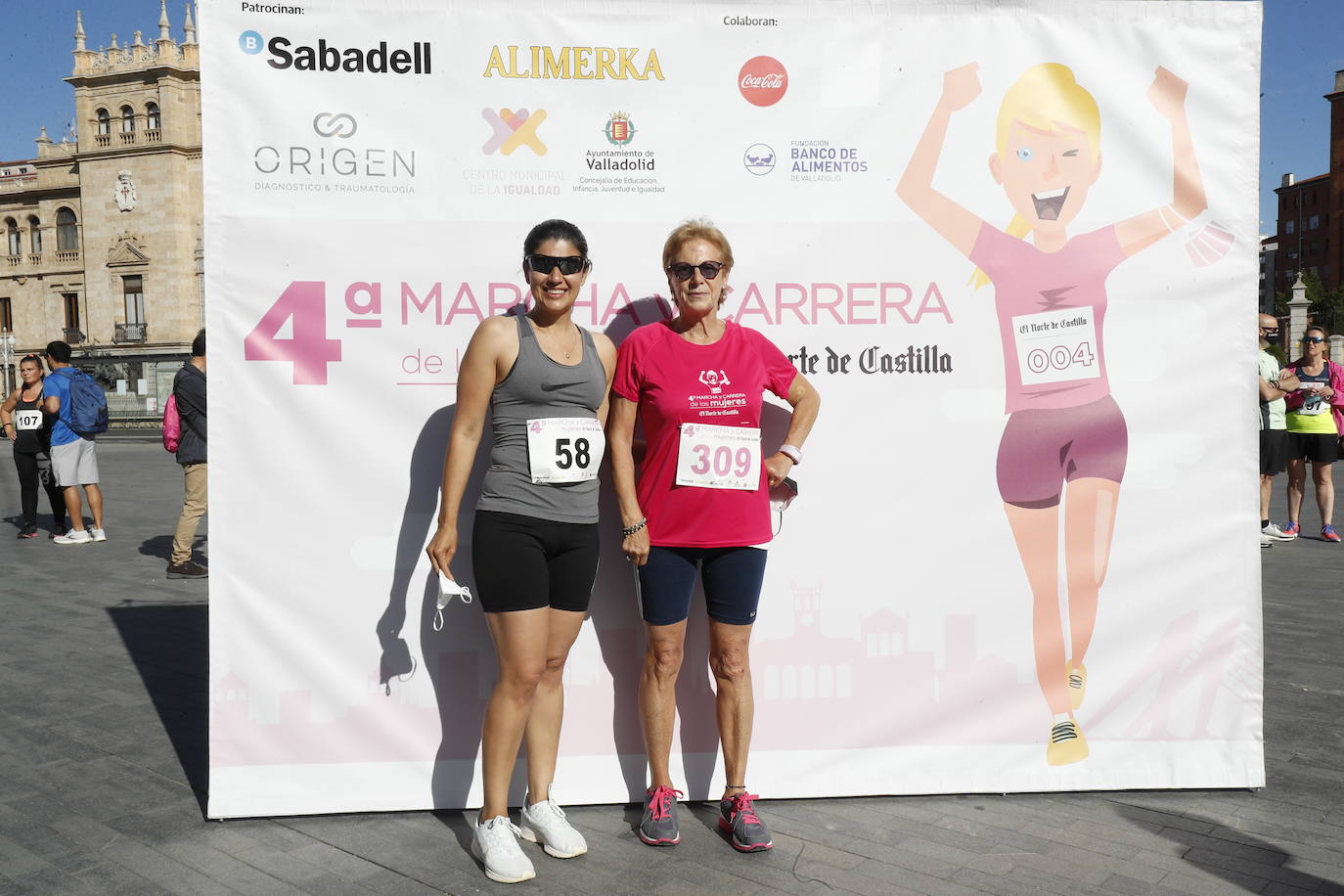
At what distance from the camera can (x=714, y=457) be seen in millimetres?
3521

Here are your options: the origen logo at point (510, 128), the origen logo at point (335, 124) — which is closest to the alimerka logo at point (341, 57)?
the origen logo at point (335, 124)

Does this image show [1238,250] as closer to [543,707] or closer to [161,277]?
[543,707]

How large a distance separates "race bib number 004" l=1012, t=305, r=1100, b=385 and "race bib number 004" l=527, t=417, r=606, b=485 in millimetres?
1799

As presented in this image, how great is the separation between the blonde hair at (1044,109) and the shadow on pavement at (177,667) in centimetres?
383

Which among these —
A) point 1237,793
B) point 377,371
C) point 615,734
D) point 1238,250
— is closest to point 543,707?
point 615,734

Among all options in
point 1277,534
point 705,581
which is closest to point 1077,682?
point 705,581

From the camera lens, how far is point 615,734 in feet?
13.3

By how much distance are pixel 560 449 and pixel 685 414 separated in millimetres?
434

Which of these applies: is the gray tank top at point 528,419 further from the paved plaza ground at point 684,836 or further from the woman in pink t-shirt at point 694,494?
the paved plaza ground at point 684,836

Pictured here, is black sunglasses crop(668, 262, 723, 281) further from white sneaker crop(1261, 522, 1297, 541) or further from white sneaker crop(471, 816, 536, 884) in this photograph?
white sneaker crop(1261, 522, 1297, 541)

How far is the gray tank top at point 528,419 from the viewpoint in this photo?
336cm

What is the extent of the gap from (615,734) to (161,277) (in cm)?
5447

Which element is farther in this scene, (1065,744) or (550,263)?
(1065,744)

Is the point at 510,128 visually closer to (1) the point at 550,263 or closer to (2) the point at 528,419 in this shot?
(1) the point at 550,263
